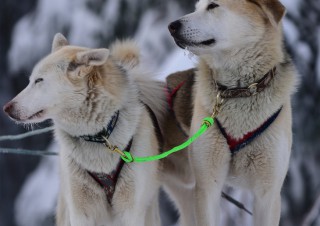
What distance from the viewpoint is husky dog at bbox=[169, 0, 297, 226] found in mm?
2799

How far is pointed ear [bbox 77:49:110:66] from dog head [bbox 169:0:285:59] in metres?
0.37

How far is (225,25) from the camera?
2773mm

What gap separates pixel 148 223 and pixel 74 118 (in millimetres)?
873

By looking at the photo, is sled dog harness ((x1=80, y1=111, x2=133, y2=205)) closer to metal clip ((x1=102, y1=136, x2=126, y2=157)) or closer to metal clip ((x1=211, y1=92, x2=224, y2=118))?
metal clip ((x1=102, y1=136, x2=126, y2=157))

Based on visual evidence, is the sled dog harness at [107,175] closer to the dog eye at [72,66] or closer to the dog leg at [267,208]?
the dog eye at [72,66]

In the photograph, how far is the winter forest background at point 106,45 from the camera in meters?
5.83

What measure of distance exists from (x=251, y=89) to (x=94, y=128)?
0.84 meters

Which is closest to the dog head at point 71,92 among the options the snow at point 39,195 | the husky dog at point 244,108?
the husky dog at point 244,108

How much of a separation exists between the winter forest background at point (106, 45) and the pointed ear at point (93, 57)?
240 cm

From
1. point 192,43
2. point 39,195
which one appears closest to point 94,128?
point 192,43

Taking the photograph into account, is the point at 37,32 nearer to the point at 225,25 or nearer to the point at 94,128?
the point at 94,128

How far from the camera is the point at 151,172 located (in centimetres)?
290

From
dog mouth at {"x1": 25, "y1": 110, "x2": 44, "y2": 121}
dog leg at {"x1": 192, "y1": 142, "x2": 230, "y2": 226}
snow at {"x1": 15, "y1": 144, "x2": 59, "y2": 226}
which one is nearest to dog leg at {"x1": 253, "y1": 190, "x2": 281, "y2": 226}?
dog leg at {"x1": 192, "y1": 142, "x2": 230, "y2": 226}

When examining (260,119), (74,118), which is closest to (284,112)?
(260,119)
